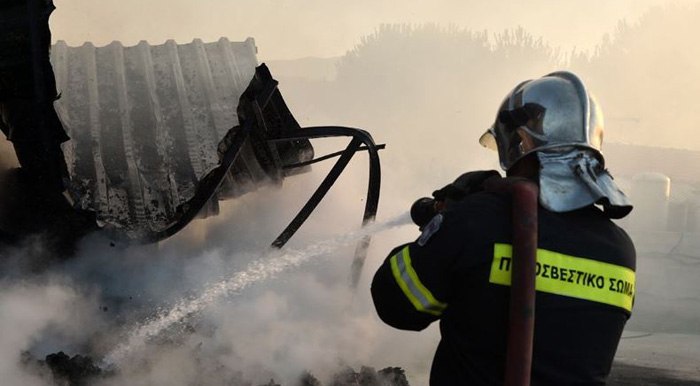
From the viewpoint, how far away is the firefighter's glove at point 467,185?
6.38 ft

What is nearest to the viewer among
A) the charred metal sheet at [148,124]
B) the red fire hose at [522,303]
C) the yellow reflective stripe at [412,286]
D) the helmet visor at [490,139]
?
the red fire hose at [522,303]

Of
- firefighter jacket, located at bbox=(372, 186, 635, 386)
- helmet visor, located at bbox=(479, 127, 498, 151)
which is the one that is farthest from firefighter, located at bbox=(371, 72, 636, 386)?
helmet visor, located at bbox=(479, 127, 498, 151)

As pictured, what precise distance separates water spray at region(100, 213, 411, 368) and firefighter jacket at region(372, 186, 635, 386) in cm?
195

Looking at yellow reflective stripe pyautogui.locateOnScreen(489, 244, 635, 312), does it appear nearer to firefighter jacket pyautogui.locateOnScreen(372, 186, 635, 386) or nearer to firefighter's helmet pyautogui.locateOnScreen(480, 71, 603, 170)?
firefighter jacket pyautogui.locateOnScreen(372, 186, 635, 386)

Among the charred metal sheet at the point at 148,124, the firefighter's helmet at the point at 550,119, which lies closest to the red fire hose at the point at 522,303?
the firefighter's helmet at the point at 550,119

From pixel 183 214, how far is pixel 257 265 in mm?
902

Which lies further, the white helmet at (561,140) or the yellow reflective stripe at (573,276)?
the white helmet at (561,140)

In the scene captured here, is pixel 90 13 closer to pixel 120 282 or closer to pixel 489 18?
pixel 120 282

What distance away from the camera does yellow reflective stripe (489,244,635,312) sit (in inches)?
67.6

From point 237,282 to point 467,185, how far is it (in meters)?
3.17

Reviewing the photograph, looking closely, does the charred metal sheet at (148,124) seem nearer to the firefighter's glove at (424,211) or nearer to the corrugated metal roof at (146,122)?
the corrugated metal roof at (146,122)

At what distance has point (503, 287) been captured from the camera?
173 centimetres

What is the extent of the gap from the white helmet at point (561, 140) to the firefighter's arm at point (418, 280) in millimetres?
271

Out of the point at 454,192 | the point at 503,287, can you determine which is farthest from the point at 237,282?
the point at 503,287
